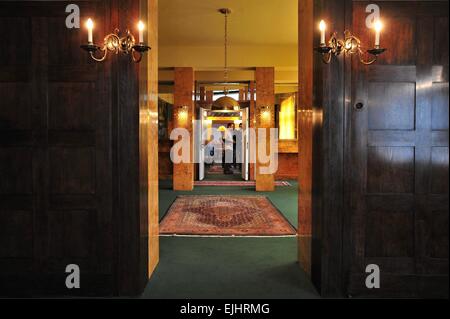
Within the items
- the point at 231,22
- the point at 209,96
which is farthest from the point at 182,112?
the point at 209,96

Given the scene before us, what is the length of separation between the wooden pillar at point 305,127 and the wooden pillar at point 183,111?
6.14m

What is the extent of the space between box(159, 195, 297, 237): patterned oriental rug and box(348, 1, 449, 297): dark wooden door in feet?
6.94

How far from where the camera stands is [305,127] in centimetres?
355

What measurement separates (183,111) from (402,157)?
7.32 metres

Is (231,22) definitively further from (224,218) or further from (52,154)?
(52,154)

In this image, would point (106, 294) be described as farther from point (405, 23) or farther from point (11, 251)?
point (405, 23)

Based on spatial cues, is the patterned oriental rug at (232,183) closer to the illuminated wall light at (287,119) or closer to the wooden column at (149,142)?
the illuminated wall light at (287,119)

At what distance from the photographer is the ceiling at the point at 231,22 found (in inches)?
250

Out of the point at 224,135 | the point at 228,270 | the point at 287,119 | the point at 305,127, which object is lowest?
the point at 228,270

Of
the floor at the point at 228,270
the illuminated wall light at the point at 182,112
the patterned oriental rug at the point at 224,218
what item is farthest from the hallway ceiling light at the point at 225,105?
the floor at the point at 228,270

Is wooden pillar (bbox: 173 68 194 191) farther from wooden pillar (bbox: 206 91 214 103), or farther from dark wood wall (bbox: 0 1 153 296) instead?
dark wood wall (bbox: 0 1 153 296)
